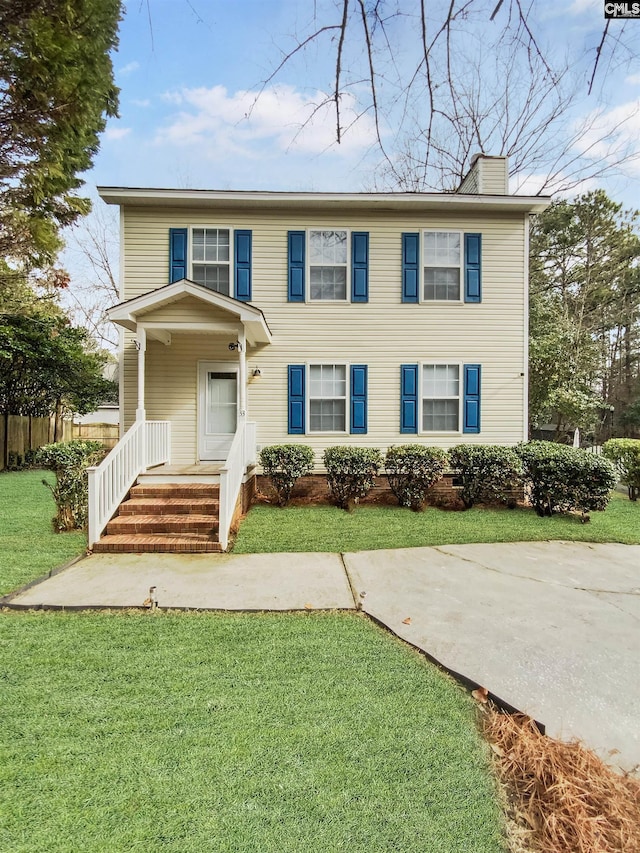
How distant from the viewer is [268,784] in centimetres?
182

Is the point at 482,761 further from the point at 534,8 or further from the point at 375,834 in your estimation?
the point at 534,8

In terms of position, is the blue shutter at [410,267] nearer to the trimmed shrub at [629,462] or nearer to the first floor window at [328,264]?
the first floor window at [328,264]

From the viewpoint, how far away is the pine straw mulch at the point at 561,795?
1.64 m

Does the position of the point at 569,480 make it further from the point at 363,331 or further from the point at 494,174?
the point at 494,174

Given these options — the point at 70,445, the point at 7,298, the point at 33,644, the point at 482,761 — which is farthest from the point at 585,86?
the point at 7,298

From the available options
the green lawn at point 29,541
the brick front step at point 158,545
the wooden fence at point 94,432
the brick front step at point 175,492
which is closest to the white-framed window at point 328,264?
the brick front step at point 175,492

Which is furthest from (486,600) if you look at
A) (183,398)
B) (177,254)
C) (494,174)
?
(494,174)

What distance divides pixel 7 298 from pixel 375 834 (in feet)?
49.9

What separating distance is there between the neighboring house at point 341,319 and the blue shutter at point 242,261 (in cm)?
2

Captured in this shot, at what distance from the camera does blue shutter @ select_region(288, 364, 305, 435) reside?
28.3ft

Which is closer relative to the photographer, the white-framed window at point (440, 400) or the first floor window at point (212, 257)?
the first floor window at point (212, 257)

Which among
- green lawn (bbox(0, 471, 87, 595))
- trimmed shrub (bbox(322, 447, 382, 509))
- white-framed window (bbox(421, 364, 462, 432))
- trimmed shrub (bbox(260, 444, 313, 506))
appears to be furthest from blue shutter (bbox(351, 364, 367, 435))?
green lawn (bbox(0, 471, 87, 595))

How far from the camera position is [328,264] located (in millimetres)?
8711

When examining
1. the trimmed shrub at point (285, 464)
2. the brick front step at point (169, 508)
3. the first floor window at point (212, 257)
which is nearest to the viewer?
the brick front step at point (169, 508)
